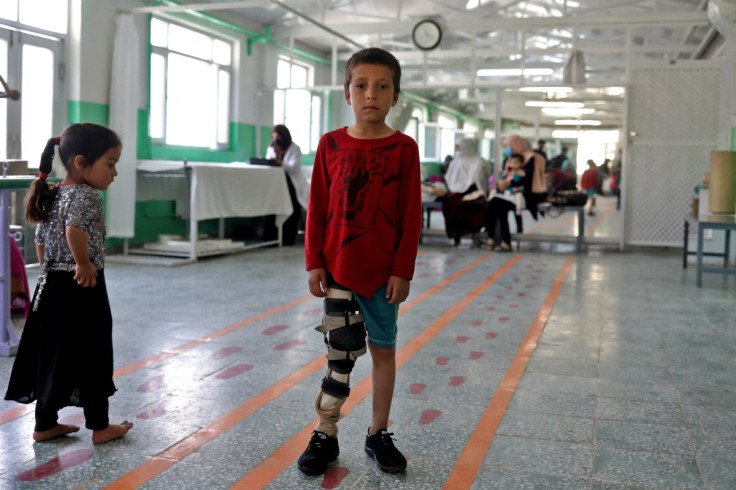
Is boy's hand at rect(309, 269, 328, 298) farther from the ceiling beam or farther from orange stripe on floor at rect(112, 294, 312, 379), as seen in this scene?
the ceiling beam

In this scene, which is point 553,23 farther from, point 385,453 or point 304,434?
point 385,453

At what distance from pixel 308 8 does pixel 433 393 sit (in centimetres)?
886

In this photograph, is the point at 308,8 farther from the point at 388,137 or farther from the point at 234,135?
the point at 388,137

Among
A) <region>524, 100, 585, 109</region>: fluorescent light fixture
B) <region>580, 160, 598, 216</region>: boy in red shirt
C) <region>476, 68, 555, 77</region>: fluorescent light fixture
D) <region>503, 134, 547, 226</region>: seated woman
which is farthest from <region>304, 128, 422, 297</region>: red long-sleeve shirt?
<region>580, 160, 598, 216</region>: boy in red shirt

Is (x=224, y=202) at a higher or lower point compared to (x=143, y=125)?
lower

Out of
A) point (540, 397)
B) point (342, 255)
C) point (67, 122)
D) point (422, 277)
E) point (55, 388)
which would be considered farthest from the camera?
point (67, 122)

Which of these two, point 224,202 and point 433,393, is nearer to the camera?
point 433,393

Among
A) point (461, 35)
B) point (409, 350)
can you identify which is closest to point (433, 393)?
point (409, 350)

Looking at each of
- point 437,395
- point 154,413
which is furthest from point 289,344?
point 154,413

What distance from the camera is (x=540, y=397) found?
320 cm

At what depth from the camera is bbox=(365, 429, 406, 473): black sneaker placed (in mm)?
2342

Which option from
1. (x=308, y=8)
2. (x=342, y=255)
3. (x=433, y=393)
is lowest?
(x=433, y=393)

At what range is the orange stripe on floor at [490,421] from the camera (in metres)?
2.34

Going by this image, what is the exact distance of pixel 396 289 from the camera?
2.22 meters
